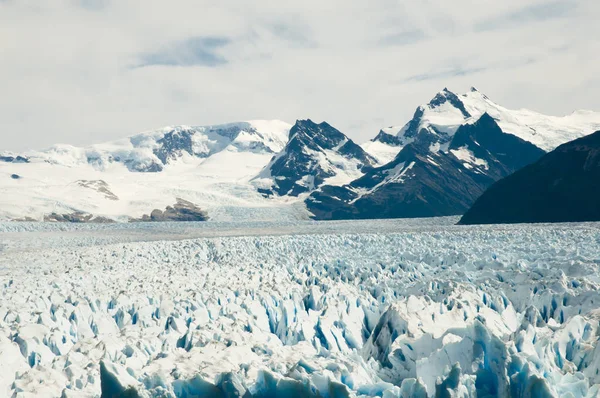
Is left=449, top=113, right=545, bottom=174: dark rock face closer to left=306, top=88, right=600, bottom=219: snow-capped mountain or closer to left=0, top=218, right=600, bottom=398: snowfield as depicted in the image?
left=306, top=88, right=600, bottom=219: snow-capped mountain

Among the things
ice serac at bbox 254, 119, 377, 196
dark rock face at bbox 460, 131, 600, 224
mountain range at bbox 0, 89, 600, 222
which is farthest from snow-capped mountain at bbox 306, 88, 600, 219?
dark rock face at bbox 460, 131, 600, 224

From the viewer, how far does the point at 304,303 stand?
65.1 ft

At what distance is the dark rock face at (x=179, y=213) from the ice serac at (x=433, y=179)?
95.3ft

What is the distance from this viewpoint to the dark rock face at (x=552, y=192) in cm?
6712

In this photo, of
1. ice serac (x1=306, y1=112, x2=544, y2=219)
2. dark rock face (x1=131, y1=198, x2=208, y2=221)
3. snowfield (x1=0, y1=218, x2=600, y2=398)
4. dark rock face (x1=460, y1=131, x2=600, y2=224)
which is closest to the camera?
snowfield (x1=0, y1=218, x2=600, y2=398)

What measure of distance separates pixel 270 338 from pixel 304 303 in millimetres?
4408

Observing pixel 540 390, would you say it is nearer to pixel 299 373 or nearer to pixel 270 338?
pixel 299 373

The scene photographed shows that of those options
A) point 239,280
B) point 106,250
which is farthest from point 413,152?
point 239,280

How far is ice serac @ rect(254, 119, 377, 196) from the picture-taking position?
163250mm

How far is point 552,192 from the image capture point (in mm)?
71500

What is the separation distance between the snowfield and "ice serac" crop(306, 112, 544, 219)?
339 ft

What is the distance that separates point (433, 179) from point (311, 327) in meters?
134

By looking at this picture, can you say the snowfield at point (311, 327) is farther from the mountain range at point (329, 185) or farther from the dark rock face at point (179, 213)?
the mountain range at point (329, 185)

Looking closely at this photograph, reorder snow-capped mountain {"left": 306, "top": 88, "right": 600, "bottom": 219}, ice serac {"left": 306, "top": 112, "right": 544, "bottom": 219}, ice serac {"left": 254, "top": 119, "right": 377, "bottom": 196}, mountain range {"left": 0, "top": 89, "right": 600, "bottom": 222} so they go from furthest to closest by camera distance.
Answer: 1. ice serac {"left": 254, "top": 119, "right": 377, "bottom": 196}
2. snow-capped mountain {"left": 306, "top": 88, "right": 600, "bottom": 219}
3. ice serac {"left": 306, "top": 112, "right": 544, "bottom": 219}
4. mountain range {"left": 0, "top": 89, "right": 600, "bottom": 222}
